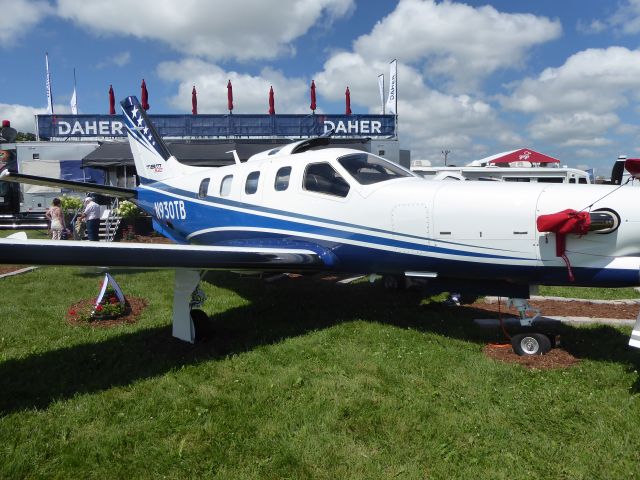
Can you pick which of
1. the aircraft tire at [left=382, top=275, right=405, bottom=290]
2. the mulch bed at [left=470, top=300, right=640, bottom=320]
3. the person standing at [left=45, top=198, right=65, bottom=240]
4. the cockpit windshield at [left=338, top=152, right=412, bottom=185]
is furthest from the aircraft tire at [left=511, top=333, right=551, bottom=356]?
the person standing at [left=45, top=198, right=65, bottom=240]

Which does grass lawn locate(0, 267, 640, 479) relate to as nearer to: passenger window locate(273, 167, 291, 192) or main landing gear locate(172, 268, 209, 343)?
main landing gear locate(172, 268, 209, 343)

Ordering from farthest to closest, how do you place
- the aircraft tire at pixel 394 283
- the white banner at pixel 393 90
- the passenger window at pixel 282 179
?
the white banner at pixel 393 90 < the aircraft tire at pixel 394 283 < the passenger window at pixel 282 179

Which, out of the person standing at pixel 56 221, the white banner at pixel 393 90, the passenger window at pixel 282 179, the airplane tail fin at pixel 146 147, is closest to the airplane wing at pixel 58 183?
the airplane tail fin at pixel 146 147

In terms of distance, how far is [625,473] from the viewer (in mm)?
3107

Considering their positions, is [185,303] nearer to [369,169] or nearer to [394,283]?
[369,169]

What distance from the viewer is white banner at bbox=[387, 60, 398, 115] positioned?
35753mm

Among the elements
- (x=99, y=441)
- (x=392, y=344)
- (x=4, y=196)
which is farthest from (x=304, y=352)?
(x=4, y=196)

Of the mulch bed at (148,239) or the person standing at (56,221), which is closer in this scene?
the person standing at (56,221)

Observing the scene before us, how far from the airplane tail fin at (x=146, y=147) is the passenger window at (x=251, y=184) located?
→ 366 centimetres

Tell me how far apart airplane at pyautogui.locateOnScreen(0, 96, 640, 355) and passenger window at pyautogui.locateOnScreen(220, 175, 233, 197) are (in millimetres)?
28

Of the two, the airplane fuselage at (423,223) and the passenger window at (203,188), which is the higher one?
the passenger window at (203,188)

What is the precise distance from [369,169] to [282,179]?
1418 millimetres

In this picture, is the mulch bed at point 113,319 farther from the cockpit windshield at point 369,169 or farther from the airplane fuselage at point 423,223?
the cockpit windshield at point 369,169

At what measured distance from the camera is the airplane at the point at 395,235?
4574mm
